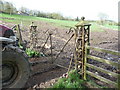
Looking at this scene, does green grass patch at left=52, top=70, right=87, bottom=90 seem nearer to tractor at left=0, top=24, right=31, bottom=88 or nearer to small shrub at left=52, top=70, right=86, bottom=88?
small shrub at left=52, top=70, right=86, bottom=88

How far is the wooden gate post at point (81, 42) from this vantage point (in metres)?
4.60

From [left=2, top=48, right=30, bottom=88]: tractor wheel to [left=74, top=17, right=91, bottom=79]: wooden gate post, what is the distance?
166cm

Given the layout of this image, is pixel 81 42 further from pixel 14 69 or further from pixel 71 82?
pixel 14 69

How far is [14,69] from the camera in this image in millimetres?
3936

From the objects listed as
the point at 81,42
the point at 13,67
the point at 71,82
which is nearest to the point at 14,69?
the point at 13,67

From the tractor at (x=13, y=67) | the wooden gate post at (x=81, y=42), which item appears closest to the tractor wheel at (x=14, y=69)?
the tractor at (x=13, y=67)

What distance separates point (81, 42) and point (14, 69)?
215 cm

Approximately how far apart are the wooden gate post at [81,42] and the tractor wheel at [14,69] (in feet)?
5.44

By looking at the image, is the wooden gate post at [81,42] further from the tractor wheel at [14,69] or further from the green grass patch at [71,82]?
the tractor wheel at [14,69]

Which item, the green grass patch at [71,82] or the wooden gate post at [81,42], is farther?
the wooden gate post at [81,42]

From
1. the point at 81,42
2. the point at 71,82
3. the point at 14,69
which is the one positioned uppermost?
the point at 81,42

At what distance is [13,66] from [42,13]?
35955 mm

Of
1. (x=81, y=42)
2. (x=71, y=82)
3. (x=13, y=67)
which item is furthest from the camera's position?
(x=81, y=42)

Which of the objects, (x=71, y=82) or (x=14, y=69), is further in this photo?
(x=71, y=82)
